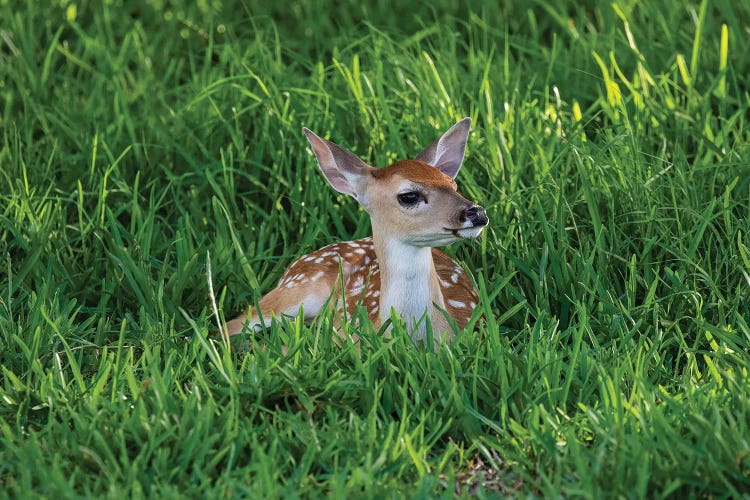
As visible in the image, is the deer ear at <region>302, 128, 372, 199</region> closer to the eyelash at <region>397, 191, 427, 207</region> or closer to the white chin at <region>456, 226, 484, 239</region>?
the eyelash at <region>397, 191, 427, 207</region>

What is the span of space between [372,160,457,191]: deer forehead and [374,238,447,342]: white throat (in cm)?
20

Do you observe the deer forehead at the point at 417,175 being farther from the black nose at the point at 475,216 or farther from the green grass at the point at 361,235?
the green grass at the point at 361,235

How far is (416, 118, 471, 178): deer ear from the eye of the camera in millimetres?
4582

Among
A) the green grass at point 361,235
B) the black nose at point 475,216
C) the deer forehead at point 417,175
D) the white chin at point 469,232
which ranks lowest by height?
the green grass at point 361,235

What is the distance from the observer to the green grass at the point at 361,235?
3.42 meters

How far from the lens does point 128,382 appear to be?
12.6 feet

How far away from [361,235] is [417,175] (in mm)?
931

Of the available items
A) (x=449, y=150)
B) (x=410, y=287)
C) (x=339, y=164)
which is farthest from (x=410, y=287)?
(x=449, y=150)

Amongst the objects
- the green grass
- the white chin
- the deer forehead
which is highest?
the deer forehead

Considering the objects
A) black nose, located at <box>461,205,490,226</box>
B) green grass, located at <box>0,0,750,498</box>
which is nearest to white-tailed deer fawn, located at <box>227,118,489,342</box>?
black nose, located at <box>461,205,490,226</box>

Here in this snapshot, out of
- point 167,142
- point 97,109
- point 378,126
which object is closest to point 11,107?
point 97,109

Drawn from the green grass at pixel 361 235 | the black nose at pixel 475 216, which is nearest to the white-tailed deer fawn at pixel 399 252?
the black nose at pixel 475 216

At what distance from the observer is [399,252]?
4270 millimetres

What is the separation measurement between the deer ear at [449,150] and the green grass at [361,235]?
0.30 m
